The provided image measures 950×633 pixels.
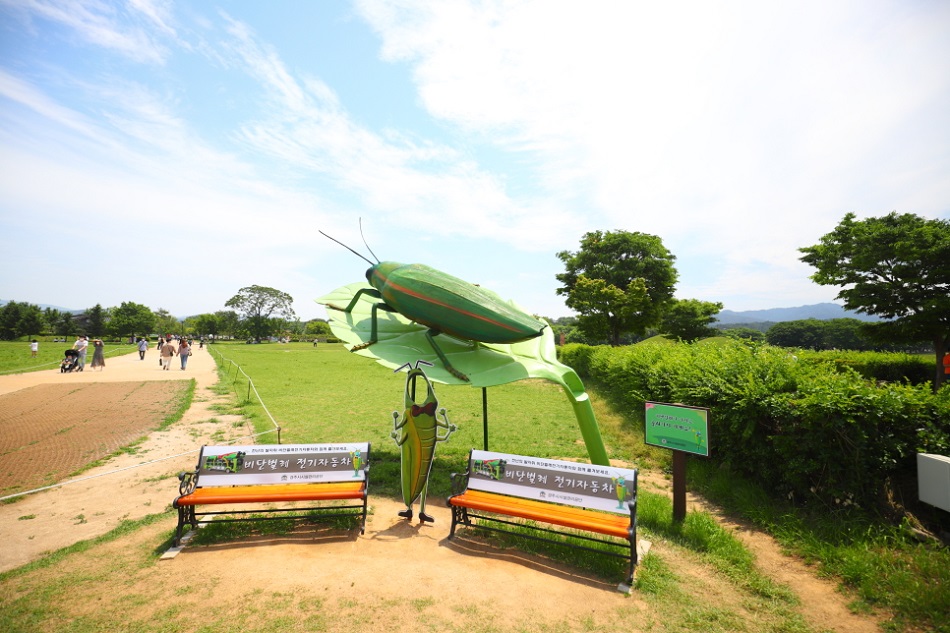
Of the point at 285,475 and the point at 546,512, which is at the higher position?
the point at 285,475

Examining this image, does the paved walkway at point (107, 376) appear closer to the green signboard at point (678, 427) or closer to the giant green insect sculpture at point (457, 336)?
the giant green insect sculpture at point (457, 336)

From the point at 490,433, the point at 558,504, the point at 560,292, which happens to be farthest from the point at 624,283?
the point at 558,504

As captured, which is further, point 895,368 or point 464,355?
point 895,368

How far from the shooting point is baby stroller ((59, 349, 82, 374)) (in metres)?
20.3

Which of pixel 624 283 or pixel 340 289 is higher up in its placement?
pixel 624 283

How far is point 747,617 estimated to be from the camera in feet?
11.6

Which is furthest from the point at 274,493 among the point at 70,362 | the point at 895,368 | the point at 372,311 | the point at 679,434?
the point at 70,362

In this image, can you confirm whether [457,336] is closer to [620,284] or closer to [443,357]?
[443,357]

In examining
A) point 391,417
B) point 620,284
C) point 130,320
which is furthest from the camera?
point 130,320

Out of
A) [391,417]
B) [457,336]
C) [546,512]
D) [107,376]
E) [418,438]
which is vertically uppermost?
[457,336]

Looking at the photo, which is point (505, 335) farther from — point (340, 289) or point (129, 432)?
point (129, 432)

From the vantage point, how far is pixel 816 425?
526 cm

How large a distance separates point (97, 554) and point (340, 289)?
470 cm

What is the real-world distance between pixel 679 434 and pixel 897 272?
19.1m
